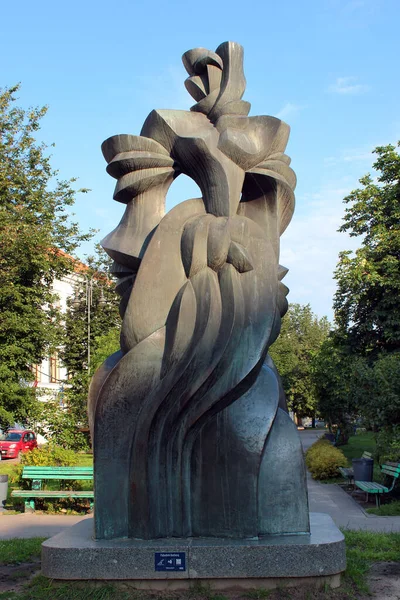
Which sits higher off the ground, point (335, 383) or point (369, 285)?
point (369, 285)

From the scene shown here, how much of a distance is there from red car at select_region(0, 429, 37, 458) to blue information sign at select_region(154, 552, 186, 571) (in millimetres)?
21284

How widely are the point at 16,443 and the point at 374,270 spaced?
16.1 m

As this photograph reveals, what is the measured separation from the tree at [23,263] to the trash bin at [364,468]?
9624mm

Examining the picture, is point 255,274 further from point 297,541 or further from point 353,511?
point 353,511

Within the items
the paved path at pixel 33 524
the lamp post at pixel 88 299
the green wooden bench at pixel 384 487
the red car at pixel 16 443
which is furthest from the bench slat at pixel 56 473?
the lamp post at pixel 88 299

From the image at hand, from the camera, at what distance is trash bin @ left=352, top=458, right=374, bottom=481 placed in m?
14.0

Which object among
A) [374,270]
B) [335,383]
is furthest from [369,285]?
[335,383]

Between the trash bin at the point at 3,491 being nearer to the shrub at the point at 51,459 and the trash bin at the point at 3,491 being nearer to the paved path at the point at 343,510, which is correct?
the shrub at the point at 51,459

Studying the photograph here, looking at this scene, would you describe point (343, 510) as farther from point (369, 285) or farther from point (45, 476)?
point (369, 285)

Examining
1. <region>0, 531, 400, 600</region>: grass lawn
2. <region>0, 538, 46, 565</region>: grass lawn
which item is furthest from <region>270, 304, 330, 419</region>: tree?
<region>0, 531, 400, 600</region>: grass lawn

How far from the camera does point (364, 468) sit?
1398cm

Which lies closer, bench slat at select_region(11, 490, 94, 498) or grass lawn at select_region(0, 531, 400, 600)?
grass lawn at select_region(0, 531, 400, 600)

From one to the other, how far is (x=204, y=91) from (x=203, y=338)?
2711 millimetres

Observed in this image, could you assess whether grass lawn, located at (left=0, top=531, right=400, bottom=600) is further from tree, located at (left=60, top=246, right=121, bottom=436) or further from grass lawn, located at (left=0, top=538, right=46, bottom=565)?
tree, located at (left=60, top=246, right=121, bottom=436)
